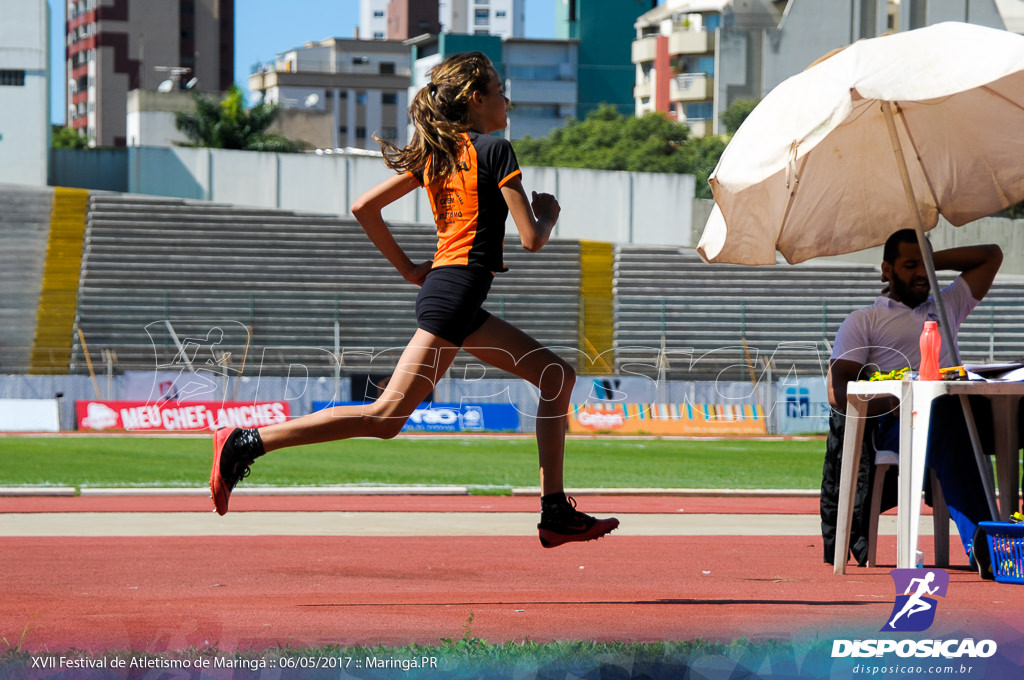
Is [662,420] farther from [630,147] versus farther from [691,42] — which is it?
[691,42]

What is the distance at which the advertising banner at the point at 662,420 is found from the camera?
2830 centimetres

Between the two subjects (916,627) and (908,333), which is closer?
(916,627)

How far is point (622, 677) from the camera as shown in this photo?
3635 mm

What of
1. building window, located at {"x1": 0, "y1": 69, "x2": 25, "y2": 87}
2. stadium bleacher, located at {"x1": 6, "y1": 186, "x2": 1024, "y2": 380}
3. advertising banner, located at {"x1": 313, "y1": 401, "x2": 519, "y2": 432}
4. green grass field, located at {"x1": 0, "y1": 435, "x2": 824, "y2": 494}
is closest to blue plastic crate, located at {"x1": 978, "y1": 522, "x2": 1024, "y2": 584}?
green grass field, located at {"x1": 0, "y1": 435, "x2": 824, "y2": 494}

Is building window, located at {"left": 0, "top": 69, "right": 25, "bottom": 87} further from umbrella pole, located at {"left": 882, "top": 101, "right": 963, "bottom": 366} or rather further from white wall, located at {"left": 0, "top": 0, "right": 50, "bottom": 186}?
umbrella pole, located at {"left": 882, "top": 101, "right": 963, "bottom": 366}

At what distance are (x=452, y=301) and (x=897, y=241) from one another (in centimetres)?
294

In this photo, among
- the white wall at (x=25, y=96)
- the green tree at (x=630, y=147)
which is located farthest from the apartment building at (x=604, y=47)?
the white wall at (x=25, y=96)

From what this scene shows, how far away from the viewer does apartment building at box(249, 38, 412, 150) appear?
122 meters

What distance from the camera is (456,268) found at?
5.22m

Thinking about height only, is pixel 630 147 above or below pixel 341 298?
above

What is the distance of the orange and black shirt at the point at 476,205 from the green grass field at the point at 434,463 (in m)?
8.02

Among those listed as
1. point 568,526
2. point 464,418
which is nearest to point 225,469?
point 568,526

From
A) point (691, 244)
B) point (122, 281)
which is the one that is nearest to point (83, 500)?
point (122, 281)

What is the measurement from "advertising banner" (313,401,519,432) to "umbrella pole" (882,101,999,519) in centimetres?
2112
